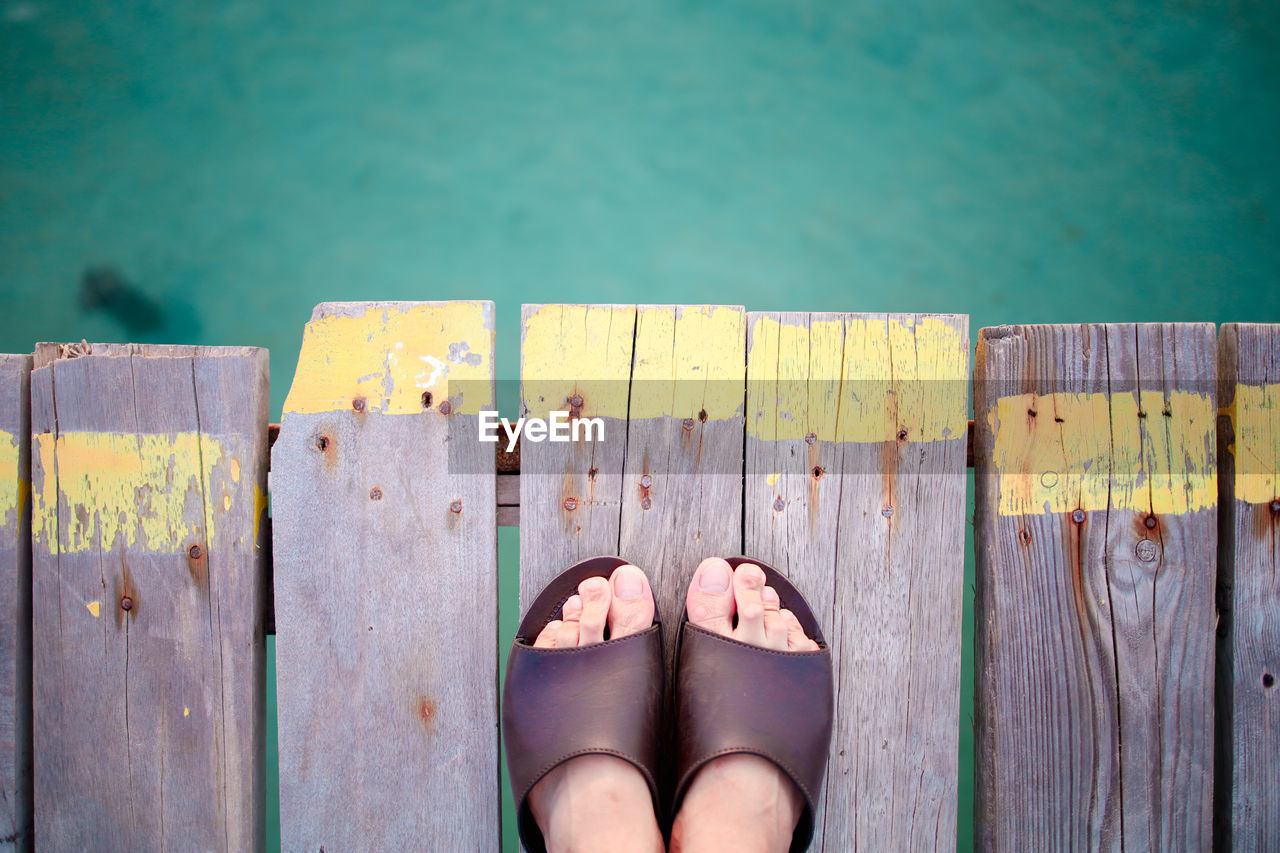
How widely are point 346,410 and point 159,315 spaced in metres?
1.71

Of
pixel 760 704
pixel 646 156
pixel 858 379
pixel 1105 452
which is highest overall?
pixel 646 156

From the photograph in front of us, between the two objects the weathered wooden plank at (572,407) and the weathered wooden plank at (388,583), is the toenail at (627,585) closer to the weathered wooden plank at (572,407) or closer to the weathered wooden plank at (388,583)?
the weathered wooden plank at (572,407)

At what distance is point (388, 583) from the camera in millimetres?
921

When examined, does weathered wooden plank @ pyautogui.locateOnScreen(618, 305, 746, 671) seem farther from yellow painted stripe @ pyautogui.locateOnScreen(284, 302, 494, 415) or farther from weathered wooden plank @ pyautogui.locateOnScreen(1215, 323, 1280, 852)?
weathered wooden plank @ pyautogui.locateOnScreen(1215, 323, 1280, 852)

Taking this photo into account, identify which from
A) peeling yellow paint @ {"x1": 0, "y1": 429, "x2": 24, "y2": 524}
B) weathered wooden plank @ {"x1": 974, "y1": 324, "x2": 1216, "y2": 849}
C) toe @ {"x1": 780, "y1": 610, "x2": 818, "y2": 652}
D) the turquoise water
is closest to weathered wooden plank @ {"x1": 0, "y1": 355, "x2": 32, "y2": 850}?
peeling yellow paint @ {"x1": 0, "y1": 429, "x2": 24, "y2": 524}

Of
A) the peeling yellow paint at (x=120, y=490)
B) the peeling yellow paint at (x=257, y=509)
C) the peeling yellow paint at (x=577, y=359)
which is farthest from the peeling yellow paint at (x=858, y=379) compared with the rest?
the peeling yellow paint at (x=120, y=490)

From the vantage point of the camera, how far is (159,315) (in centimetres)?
195

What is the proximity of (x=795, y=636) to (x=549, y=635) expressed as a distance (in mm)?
454

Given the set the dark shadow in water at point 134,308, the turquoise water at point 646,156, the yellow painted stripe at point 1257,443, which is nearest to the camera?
the yellow painted stripe at point 1257,443

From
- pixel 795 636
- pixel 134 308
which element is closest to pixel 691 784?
pixel 795 636

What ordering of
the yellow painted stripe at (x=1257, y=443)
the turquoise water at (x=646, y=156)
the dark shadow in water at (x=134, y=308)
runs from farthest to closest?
the dark shadow in water at (x=134, y=308) < the turquoise water at (x=646, y=156) < the yellow painted stripe at (x=1257, y=443)

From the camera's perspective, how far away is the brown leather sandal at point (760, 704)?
3.03ft

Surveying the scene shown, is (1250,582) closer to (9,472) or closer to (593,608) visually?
(593,608)

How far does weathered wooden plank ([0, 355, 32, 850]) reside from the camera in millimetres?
907
